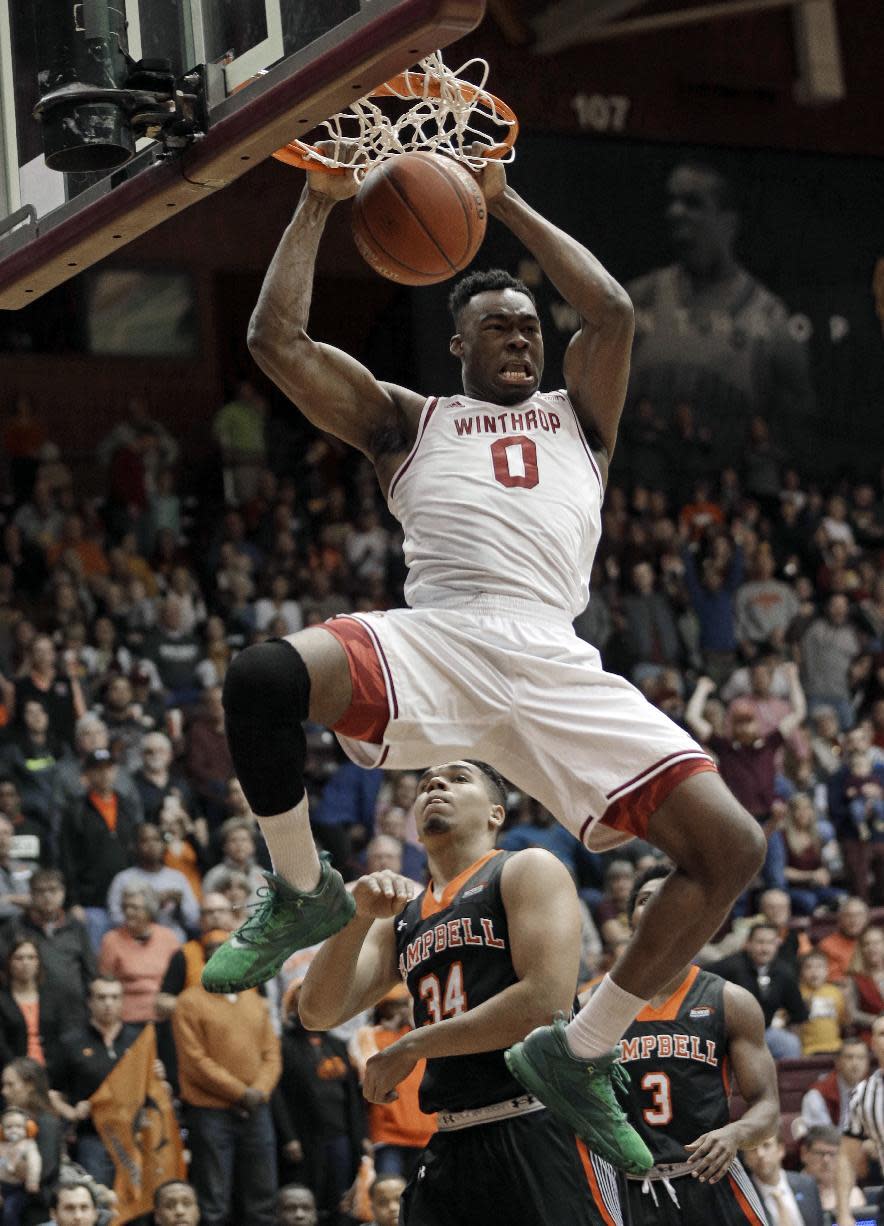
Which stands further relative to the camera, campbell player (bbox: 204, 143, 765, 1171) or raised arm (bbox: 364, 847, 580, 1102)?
raised arm (bbox: 364, 847, 580, 1102)

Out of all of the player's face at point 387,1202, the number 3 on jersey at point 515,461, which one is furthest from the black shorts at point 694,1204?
the number 3 on jersey at point 515,461

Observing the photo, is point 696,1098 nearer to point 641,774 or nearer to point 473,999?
point 473,999

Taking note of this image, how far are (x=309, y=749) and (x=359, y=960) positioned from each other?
28.1 ft

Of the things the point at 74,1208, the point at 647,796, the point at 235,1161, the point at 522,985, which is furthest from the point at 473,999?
the point at 235,1161

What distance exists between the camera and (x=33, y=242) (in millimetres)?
5719

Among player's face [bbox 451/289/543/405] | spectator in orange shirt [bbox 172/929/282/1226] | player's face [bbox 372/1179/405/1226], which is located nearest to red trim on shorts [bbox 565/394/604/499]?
player's face [bbox 451/289/543/405]

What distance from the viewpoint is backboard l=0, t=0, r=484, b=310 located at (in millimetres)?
4789

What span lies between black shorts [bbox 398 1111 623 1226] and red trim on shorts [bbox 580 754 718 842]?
150cm

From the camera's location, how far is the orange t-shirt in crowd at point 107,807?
11727mm

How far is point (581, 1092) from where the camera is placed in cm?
491

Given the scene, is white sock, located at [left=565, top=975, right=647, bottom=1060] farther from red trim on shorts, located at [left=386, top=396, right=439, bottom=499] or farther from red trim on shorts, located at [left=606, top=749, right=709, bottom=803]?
red trim on shorts, located at [left=386, top=396, right=439, bottom=499]

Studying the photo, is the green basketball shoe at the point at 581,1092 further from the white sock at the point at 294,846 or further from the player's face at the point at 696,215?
the player's face at the point at 696,215

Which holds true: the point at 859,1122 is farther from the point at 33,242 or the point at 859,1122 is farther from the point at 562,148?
the point at 562,148

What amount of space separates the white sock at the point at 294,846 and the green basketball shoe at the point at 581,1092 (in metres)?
0.74
